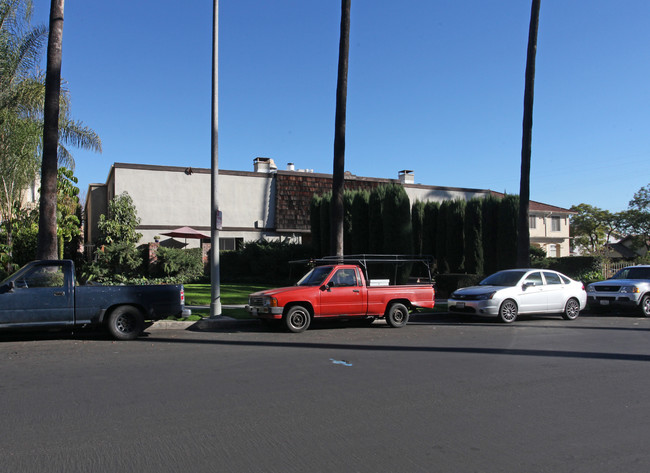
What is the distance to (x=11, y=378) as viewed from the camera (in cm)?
741

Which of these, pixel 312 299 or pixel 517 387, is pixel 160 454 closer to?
pixel 517 387

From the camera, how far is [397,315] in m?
13.6

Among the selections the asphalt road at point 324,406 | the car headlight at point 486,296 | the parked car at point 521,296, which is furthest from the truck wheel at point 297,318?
the car headlight at point 486,296

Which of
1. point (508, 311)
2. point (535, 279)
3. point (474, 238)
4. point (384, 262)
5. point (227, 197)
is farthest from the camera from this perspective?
point (227, 197)

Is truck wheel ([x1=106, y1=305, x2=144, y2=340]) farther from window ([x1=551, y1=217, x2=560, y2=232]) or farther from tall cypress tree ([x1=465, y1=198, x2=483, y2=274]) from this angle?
window ([x1=551, y1=217, x2=560, y2=232])

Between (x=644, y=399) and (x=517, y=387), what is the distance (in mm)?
1461

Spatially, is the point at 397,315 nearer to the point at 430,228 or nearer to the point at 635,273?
the point at 635,273

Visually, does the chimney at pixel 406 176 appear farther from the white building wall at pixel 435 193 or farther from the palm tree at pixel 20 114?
the palm tree at pixel 20 114

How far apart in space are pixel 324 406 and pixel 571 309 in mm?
12345

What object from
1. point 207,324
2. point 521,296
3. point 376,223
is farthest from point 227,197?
point 521,296

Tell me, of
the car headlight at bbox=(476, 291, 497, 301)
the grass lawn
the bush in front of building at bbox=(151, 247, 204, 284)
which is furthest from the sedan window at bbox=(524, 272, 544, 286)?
the bush in front of building at bbox=(151, 247, 204, 284)

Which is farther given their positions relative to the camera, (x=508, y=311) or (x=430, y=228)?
(x=430, y=228)

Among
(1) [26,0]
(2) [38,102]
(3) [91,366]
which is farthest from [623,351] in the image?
(1) [26,0]

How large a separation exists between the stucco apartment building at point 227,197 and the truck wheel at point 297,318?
16344mm
